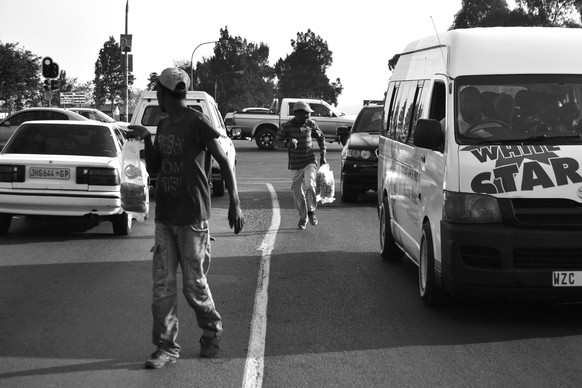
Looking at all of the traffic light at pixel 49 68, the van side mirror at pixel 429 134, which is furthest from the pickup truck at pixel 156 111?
the traffic light at pixel 49 68

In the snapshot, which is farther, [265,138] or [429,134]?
[265,138]

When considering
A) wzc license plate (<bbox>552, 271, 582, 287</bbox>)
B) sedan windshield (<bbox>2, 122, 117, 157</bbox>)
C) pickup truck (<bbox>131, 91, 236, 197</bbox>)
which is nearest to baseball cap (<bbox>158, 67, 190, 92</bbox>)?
wzc license plate (<bbox>552, 271, 582, 287</bbox>)

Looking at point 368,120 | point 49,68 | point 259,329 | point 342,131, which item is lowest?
point 259,329

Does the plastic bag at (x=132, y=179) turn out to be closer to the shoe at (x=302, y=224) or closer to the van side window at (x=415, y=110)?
the van side window at (x=415, y=110)

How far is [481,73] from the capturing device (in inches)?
344

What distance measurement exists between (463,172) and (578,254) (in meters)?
1.02

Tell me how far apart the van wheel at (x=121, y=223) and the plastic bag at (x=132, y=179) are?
6.17 m

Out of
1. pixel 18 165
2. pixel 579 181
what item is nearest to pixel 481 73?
pixel 579 181

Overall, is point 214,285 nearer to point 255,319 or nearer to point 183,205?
point 255,319

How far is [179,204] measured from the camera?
22.2ft

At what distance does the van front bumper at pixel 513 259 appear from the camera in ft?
25.8

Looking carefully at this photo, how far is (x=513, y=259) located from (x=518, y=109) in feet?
4.55

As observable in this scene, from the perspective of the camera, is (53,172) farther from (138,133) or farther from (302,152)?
(138,133)

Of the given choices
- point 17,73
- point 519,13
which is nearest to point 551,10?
point 519,13
